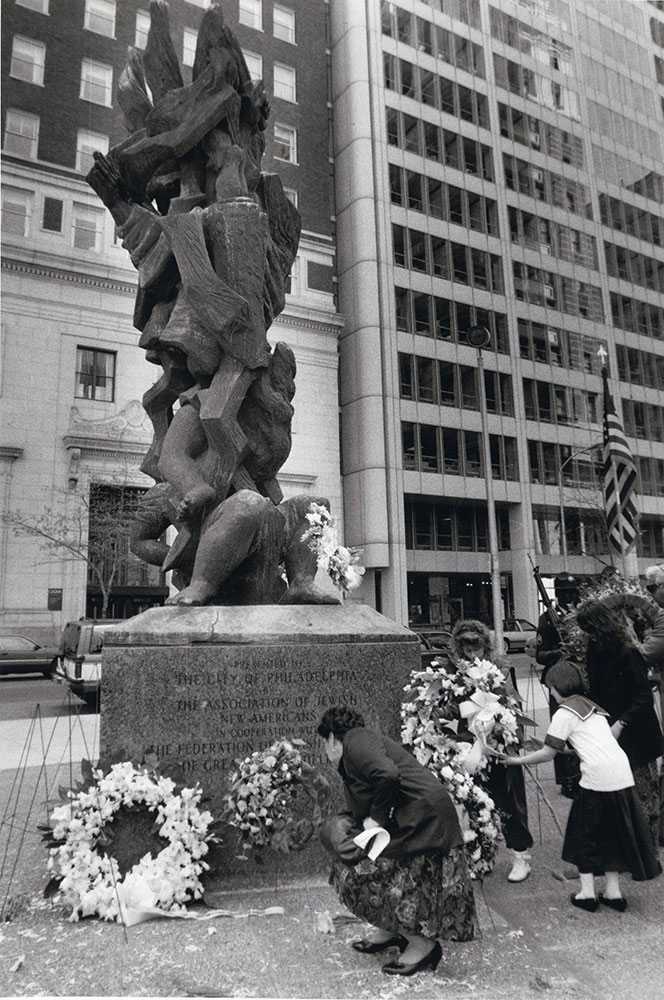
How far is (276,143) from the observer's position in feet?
119

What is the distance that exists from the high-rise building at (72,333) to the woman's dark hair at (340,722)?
2506 cm

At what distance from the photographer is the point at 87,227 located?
30891 mm

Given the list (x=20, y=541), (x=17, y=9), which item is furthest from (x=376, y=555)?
(x=17, y=9)

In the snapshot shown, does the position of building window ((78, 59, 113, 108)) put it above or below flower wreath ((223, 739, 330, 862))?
above

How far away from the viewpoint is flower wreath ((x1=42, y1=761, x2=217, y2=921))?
413 cm

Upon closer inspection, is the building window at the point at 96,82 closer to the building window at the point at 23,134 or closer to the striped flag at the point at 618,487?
the building window at the point at 23,134

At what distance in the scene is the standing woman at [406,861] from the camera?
346cm

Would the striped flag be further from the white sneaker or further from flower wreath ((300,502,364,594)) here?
the white sneaker

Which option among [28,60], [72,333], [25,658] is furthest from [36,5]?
[25,658]

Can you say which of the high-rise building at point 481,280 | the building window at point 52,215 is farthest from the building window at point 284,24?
the building window at point 52,215

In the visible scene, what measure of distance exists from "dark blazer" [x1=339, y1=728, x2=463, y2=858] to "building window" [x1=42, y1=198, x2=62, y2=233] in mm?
31549

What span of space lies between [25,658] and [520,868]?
20236 millimetres

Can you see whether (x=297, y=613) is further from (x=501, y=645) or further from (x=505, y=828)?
(x=501, y=645)

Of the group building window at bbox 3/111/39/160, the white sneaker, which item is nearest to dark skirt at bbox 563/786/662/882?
the white sneaker
